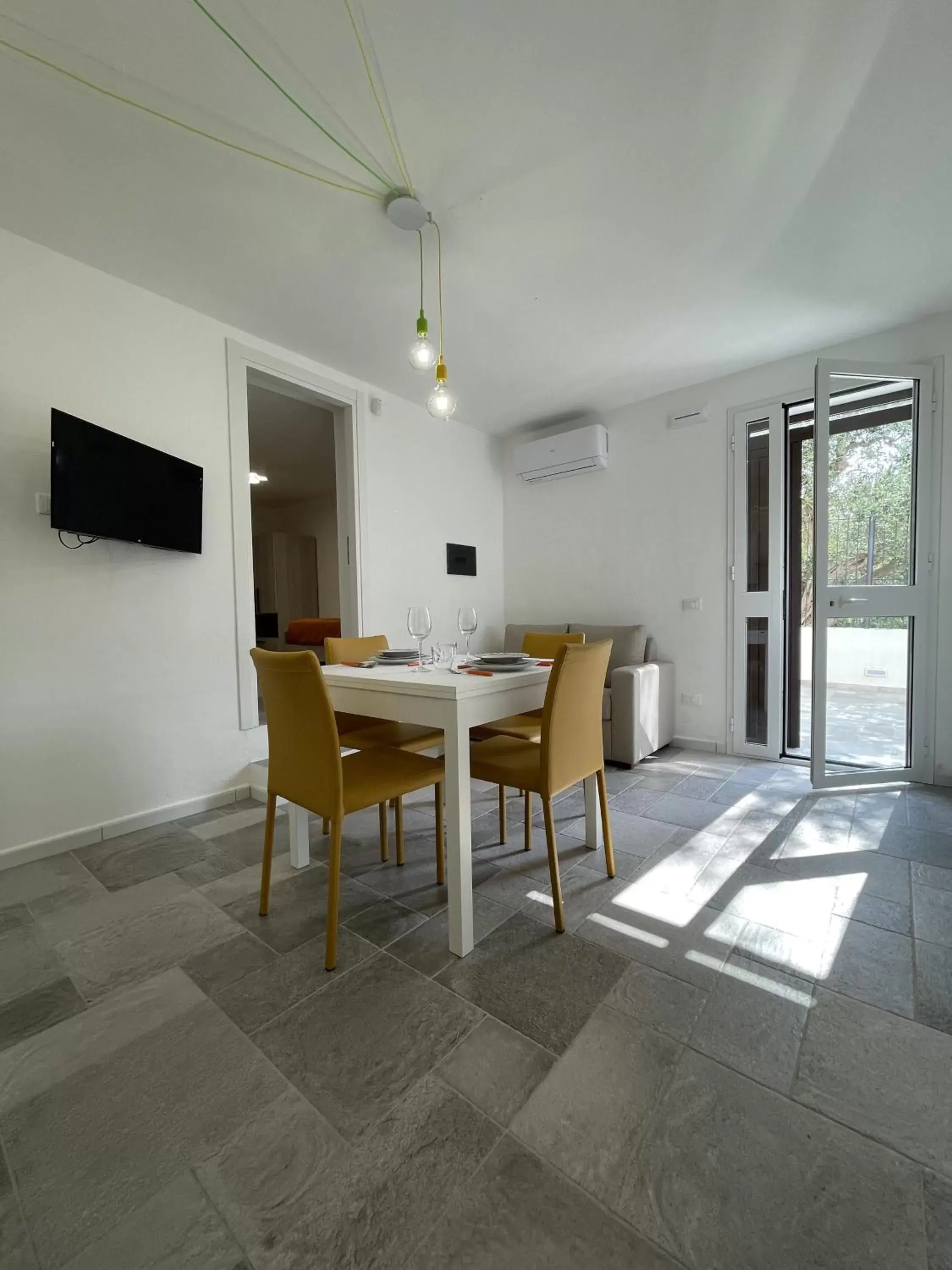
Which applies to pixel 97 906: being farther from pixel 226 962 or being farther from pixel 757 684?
pixel 757 684

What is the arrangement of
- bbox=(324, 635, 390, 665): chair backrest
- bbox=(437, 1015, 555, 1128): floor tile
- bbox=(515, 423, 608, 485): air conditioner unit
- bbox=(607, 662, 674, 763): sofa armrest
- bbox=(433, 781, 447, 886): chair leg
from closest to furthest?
bbox=(437, 1015, 555, 1128): floor tile, bbox=(433, 781, 447, 886): chair leg, bbox=(324, 635, 390, 665): chair backrest, bbox=(607, 662, 674, 763): sofa armrest, bbox=(515, 423, 608, 485): air conditioner unit

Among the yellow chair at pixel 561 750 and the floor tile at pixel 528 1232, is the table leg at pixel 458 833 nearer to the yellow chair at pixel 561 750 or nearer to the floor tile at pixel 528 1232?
the yellow chair at pixel 561 750

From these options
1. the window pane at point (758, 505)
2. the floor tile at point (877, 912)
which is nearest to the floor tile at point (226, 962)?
the floor tile at point (877, 912)

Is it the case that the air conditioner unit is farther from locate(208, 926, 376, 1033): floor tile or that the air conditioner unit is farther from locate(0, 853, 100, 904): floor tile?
locate(0, 853, 100, 904): floor tile

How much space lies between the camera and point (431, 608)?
4.12 metres

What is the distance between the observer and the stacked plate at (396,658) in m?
2.10

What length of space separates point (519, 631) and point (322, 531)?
168 inches

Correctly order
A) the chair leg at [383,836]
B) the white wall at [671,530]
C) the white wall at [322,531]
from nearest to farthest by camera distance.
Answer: the chair leg at [383,836] → the white wall at [671,530] → the white wall at [322,531]

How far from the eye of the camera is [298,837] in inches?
80.3

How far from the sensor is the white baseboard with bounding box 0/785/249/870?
2135 millimetres

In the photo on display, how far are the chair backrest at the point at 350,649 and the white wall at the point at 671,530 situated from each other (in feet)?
7.38

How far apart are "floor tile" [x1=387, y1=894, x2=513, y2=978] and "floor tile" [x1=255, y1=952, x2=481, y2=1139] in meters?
0.05

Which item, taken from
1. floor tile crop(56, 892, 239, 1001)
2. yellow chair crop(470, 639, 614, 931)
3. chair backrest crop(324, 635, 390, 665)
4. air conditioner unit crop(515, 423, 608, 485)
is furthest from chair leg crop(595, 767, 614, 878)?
air conditioner unit crop(515, 423, 608, 485)

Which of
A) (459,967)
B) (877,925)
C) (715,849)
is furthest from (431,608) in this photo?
(877,925)
